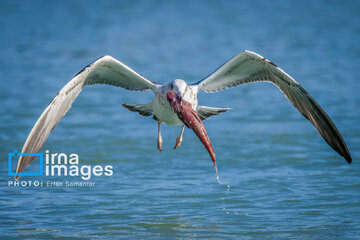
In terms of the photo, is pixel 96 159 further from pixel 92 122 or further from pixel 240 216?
pixel 240 216

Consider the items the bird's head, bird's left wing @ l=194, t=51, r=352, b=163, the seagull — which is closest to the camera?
the seagull

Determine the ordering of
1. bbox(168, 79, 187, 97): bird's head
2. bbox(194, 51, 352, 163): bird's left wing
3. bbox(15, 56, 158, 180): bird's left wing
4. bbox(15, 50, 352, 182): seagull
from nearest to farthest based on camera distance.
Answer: bbox(15, 56, 158, 180): bird's left wing, bbox(15, 50, 352, 182): seagull, bbox(168, 79, 187, 97): bird's head, bbox(194, 51, 352, 163): bird's left wing

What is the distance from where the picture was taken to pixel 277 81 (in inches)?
491

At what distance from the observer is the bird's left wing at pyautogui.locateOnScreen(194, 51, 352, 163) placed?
1189 cm

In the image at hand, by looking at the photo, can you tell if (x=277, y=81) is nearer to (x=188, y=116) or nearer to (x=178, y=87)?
(x=178, y=87)

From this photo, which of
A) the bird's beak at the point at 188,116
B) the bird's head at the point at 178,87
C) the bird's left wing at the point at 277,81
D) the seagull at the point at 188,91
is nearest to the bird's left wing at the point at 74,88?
the seagull at the point at 188,91

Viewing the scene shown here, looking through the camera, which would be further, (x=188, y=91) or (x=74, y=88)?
(x=188, y=91)

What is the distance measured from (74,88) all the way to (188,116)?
1974 millimetres

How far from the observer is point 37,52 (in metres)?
30.3

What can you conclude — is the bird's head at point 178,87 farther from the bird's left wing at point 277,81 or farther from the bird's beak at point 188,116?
the bird's left wing at point 277,81

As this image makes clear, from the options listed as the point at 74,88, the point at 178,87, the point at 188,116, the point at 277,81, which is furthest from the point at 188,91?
the point at 74,88

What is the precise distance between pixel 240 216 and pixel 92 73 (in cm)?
365

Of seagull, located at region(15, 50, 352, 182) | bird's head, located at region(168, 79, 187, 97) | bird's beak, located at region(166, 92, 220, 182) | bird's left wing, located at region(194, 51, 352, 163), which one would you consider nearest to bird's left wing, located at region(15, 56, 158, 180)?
seagull, located at region(15, 50, 352, 182)

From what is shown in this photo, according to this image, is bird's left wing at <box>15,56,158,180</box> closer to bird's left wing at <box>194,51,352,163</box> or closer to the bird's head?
the bird's head
